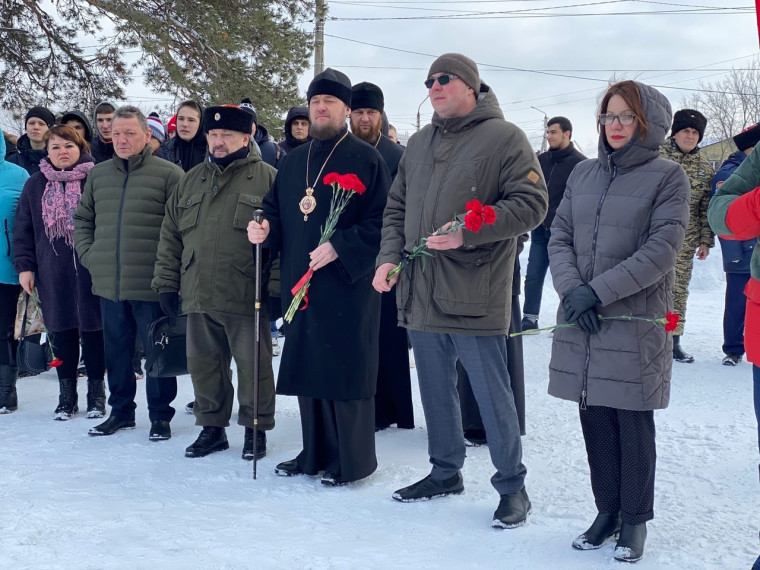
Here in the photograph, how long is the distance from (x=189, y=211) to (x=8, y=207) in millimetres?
1845

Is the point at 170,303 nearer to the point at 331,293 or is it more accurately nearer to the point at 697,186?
the point at 331,293

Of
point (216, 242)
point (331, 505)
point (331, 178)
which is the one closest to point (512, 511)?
point (331, 505)

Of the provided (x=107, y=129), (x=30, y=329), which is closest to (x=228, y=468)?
(x=30, y=329)

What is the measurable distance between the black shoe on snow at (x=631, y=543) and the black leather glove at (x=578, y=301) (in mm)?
853

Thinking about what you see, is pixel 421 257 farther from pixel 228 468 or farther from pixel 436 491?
pixel 228 468

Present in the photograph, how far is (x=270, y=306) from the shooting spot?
14.1ft

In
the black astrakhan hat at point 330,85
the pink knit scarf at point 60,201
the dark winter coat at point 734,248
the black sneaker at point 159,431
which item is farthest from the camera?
the dark winter coat at point 734,248

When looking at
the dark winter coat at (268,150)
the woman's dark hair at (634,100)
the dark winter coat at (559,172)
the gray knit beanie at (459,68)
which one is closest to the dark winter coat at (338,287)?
the gray knit beanie at (459,68)

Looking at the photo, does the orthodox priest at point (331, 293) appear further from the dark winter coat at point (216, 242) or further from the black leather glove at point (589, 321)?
the black leather glove at point (589, 321)

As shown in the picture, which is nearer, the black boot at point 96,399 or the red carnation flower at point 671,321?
the red carnation flower at point 671,321

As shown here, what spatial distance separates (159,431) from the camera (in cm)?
464

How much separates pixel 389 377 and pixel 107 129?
317 cm

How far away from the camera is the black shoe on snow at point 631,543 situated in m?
2.90

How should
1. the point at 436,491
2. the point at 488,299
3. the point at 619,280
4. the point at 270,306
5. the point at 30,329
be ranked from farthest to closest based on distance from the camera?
the point at 30,329 → the point at 270,306 → the point at 436,491 → the point at 488,299 → the point at 619,280
